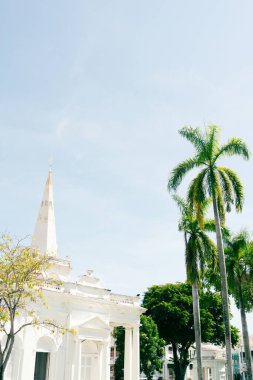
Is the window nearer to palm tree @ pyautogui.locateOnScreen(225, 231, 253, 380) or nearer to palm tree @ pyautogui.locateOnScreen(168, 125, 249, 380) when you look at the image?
palm tree @ pyautogui.locateOnScreen(168, 125, 249, 380)

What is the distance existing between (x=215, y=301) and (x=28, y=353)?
27404mm

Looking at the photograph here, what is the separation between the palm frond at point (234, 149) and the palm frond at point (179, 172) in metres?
1.75

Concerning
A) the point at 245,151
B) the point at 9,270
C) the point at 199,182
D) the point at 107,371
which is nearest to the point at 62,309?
the point at 107,371

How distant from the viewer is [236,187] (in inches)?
1006

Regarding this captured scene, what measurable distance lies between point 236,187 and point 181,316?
22.9m

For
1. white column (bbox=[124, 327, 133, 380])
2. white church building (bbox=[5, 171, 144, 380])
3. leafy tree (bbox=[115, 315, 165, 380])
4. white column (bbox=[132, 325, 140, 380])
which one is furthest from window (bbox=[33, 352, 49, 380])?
leafy tree (bbox=[115, 315, 165, 380])

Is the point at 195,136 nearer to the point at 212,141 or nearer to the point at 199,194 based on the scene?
the point at 212,141

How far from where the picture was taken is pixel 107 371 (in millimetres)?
27312

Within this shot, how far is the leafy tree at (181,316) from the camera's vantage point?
145 ft

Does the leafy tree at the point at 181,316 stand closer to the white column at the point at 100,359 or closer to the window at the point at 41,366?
the white column at the point at 100,359

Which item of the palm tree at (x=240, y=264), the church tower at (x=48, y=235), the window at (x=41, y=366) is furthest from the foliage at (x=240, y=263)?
the window at (x=41, y=366)

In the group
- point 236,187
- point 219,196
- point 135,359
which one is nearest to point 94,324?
point 135,359

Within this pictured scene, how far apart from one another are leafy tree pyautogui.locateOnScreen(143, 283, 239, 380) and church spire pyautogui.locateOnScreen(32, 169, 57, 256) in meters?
18.6

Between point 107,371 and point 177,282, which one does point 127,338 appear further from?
point 177,282
